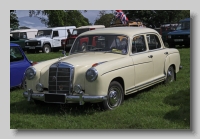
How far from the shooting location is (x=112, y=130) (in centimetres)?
486

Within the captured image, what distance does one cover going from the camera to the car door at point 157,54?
7.22 metres

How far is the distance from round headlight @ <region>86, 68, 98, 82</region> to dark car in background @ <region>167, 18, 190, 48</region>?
12.5m

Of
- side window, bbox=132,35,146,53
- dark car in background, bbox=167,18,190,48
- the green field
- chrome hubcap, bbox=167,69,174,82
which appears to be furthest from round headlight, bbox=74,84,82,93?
dark car in background, bbox=167,18,190,48

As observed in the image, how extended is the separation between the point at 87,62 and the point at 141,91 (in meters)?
1.84

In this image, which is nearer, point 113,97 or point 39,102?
point 113,97

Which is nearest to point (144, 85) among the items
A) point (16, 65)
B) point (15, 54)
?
point (16, 65)

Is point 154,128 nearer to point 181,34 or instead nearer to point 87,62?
point 87,62

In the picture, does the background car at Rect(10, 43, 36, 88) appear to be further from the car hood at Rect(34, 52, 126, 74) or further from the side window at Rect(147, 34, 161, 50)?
the side window at Rect(147, 34, 161, 50)

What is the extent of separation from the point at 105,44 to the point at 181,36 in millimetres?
Result: 11640

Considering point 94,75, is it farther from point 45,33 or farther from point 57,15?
point 45,33

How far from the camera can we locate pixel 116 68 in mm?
5832

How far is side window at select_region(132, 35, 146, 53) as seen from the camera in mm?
6738

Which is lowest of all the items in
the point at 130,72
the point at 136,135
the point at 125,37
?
the point at 136,135

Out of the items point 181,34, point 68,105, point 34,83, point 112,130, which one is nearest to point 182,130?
point 112,130
